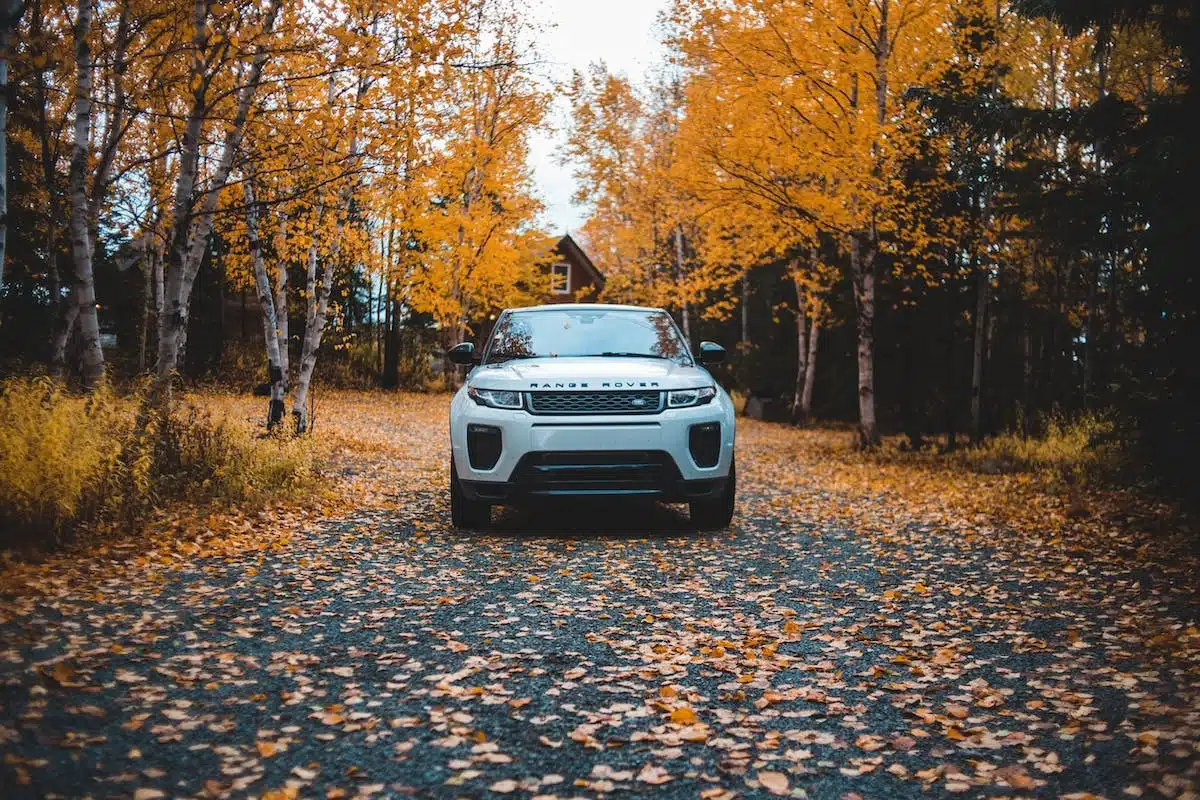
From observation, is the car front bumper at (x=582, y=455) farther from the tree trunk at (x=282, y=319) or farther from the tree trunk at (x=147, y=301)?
the tree trunk at (x=147, y=301)

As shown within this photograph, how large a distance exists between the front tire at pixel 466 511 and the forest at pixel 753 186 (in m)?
2.92

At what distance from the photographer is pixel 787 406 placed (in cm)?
2650

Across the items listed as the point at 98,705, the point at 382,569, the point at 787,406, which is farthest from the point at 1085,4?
the point at 787,406

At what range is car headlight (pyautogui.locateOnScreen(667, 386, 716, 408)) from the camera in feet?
24.9

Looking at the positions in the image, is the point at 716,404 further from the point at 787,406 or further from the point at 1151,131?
the point at 787,406

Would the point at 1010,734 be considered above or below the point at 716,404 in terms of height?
below

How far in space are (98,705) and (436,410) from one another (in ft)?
71.4

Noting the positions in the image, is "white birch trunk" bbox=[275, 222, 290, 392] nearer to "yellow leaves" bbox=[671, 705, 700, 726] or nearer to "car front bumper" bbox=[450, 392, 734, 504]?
"car front bumper" bbox=[450, 392, 734, 504]

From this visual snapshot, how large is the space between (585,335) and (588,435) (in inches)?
67.1

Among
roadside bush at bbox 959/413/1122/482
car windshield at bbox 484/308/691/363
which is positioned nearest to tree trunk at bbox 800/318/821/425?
roadside bush at bbox 959/413/1122/482

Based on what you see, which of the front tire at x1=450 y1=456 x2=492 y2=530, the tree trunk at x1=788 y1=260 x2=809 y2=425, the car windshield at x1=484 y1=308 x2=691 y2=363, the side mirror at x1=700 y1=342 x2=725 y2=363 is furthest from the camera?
the tree trunk at x1=788 y1=260 x2=809 y2=425

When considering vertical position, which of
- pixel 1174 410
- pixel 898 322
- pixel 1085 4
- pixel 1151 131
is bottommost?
pixel 1174 410

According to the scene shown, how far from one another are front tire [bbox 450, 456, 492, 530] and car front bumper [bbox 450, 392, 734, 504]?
399mm

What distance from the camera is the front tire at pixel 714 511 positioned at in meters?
8.24
